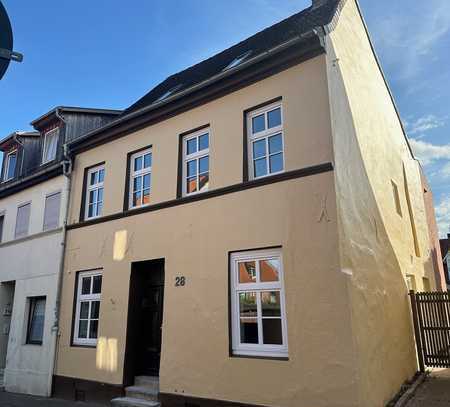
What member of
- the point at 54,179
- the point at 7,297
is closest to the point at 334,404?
the point at 54,179

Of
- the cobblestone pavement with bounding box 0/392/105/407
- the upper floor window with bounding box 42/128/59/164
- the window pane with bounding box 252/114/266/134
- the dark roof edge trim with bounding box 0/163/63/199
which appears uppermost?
the upper floor window with bounding box 42/128/59/164

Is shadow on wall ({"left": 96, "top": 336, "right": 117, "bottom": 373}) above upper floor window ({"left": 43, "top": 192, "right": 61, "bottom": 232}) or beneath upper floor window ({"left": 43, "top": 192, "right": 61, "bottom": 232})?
beneath

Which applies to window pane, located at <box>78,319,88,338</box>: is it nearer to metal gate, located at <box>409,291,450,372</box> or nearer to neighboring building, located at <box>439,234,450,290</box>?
metal gate, located at <box>409,291,450,372</box>

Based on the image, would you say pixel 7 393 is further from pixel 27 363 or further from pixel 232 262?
pixel 232 262

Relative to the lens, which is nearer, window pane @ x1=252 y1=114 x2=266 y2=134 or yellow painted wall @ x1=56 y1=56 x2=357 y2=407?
yellow painted wall @ x1=56 y1=56 x2=357 y2=407

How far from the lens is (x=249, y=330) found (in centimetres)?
736

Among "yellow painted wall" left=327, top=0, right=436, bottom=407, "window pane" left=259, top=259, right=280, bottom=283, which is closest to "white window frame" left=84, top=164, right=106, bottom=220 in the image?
"window pane" left=259, top=259, right=280, bottom=283

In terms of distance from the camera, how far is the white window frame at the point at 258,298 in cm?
696

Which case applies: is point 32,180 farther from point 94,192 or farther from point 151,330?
point 151,330

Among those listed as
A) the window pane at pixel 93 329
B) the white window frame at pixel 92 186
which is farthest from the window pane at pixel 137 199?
the window pane at pixel 93 329

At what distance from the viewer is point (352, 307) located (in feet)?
20.6

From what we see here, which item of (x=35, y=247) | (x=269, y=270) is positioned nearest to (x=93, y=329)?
(x=35, y=247)

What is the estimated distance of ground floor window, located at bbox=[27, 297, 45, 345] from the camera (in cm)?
1155

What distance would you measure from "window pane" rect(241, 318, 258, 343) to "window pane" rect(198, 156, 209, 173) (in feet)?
11.0
